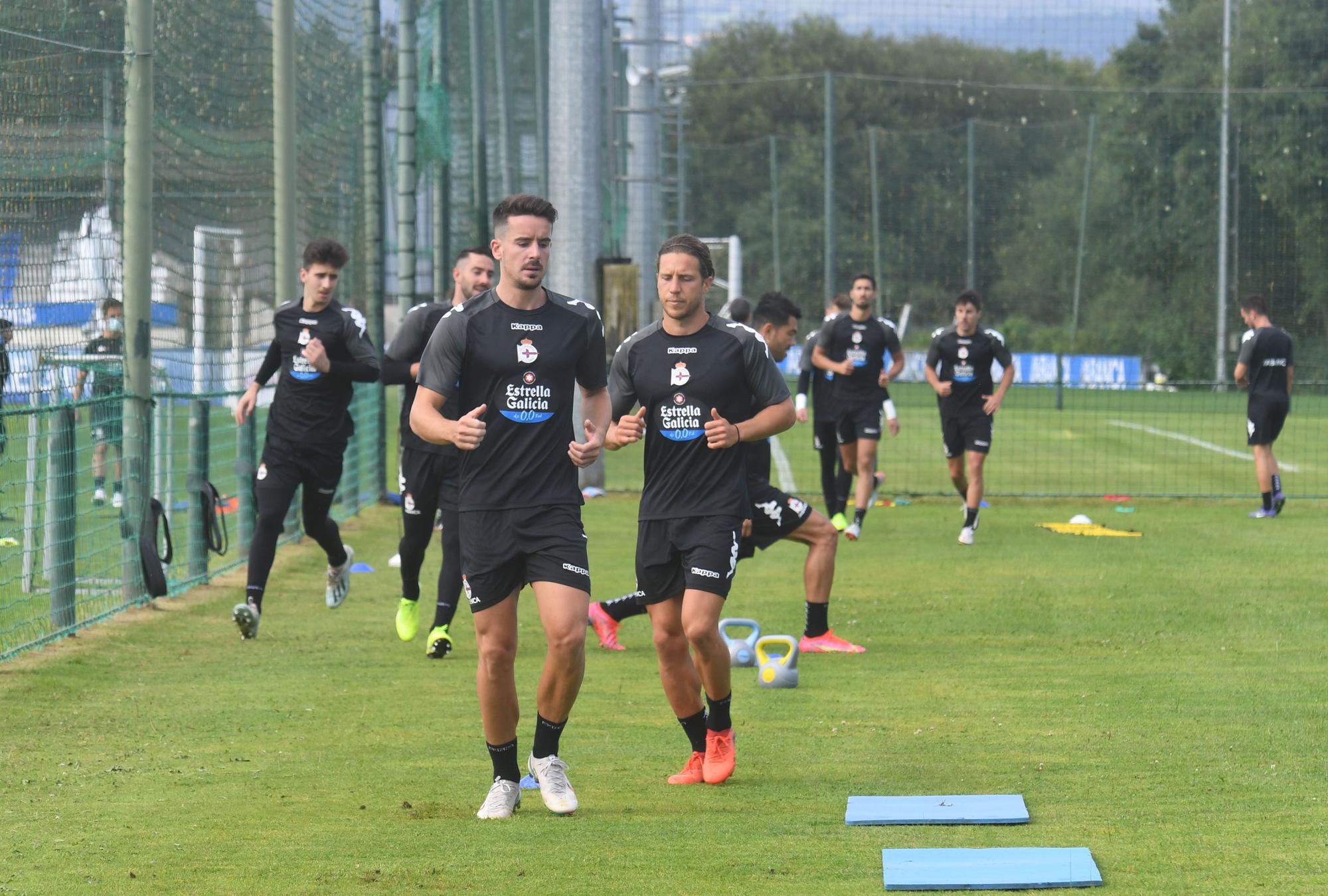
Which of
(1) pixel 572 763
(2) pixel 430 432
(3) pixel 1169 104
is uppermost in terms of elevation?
(3) pixel 1169 104

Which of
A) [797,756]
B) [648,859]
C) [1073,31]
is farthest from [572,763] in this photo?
[1073,31]

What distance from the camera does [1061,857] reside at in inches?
207

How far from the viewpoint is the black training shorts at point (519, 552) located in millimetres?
6008

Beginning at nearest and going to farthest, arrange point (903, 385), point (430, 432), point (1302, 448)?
point (430, 432), point (1302, 448), point (903, 385)

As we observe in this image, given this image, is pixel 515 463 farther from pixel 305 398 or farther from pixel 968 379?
pixel 968 379

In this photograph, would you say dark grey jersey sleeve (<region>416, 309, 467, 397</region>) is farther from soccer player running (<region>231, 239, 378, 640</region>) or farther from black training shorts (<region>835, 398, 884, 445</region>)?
black training shorts (<region>835, 398, 884, 445</region>)

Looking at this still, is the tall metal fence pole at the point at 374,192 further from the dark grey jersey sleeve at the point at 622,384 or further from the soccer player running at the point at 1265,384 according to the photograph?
the dark grey jersey sleeve at the point at 622,384

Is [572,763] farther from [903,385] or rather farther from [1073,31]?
[903,385]

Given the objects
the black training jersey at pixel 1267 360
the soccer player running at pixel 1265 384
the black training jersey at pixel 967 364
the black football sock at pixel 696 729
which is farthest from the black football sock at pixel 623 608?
the black training jersey at pixel 1267 360

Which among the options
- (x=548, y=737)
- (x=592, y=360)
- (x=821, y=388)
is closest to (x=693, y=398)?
(x=592, y=360)

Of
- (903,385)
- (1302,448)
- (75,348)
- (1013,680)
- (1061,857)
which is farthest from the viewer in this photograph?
(903,385)

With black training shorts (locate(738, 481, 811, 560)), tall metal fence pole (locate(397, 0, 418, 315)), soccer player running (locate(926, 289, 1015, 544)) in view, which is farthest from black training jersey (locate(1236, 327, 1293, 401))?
black training shorts (locate(738, 481, 811, 560))

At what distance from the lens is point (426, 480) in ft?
31.7

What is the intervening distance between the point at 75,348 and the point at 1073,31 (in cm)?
2219
